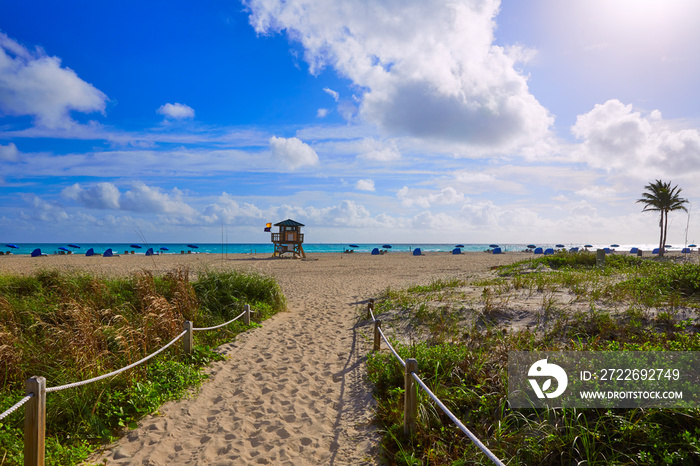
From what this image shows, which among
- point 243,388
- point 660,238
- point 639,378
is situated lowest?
point 243,388

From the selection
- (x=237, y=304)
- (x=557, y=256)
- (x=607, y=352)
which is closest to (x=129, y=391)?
(x=237, y=304)

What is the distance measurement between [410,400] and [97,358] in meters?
4.40

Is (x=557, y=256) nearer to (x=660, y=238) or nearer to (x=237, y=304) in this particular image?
(x=237, y=304)

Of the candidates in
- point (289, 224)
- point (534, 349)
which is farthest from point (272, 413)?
point (289, 224)

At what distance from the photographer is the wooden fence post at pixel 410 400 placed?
392 cm

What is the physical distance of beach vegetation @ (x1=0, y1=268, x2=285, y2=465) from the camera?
13.4ft

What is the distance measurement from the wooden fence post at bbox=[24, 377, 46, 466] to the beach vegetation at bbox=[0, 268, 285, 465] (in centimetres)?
57

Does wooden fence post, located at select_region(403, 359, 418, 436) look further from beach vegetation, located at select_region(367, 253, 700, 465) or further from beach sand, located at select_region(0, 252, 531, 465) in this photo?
beach sand, located at select_region(0, 252, 531, 465)

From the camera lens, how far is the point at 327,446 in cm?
415

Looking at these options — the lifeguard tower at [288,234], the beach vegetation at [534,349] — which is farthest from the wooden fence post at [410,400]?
the lifeguard tower at [288,234]

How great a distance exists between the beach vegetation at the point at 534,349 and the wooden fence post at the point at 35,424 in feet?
10.7

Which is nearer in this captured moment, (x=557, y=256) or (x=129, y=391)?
(x=129, y=391)

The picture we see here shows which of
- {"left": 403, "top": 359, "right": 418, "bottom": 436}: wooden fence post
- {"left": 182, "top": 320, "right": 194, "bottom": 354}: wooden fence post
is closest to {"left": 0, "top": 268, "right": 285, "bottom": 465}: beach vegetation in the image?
{"left": 182, "top": 320, "right": 194, "bottom": 354}: wooden fence post

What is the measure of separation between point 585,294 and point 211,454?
29.3 ft
